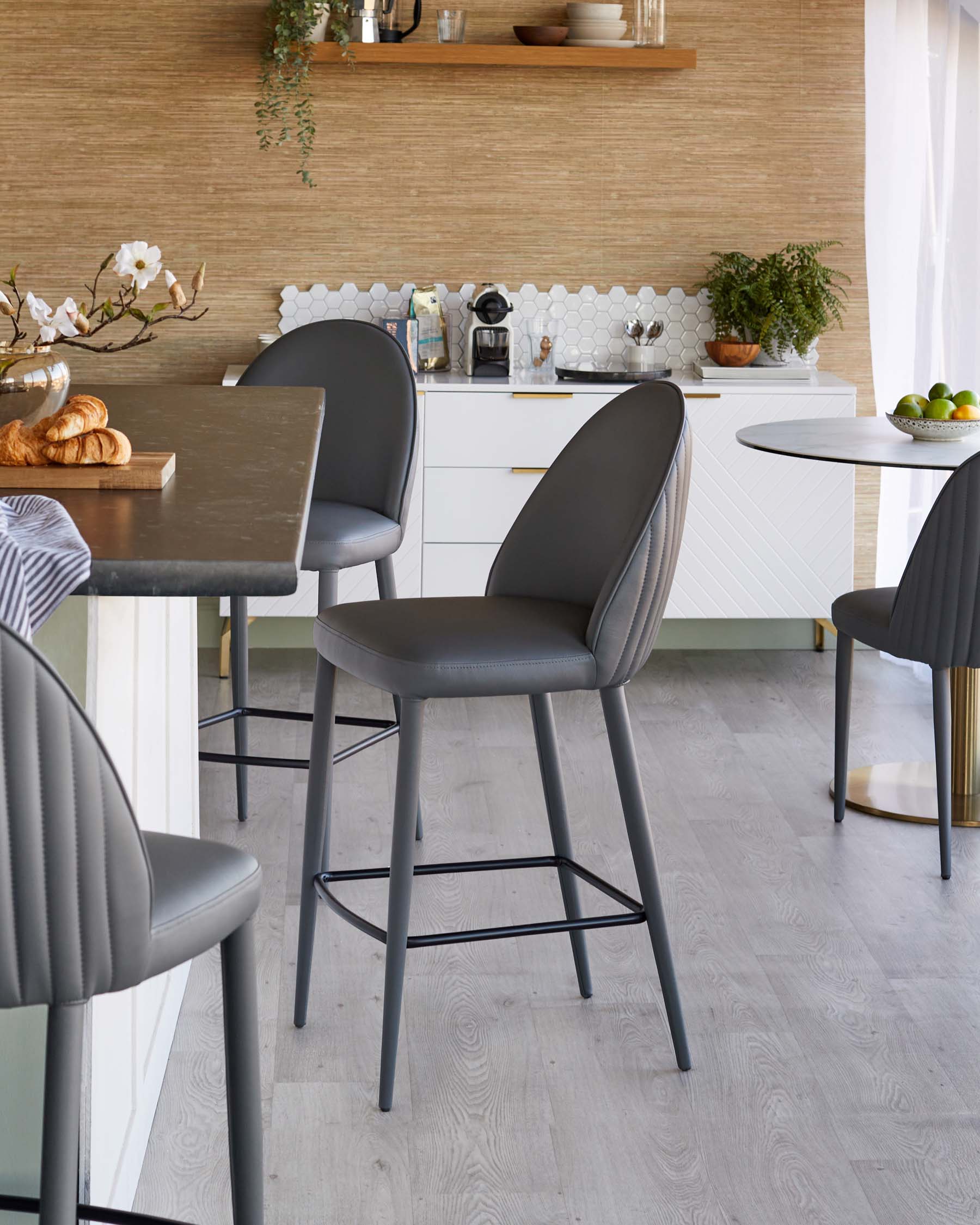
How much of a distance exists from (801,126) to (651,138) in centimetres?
50

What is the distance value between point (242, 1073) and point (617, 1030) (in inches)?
46.7

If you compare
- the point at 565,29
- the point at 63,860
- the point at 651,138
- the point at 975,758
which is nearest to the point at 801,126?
the point at 651,138

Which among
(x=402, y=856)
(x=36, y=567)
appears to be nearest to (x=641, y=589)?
(x=402, y=856)

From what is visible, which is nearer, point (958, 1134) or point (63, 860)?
point (63, 860)

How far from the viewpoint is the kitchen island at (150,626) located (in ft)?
4.23

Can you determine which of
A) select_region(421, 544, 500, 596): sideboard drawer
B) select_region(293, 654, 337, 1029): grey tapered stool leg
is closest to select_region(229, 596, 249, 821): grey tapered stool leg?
select_region(293, 654, 337, 1029): grey tapered stool leg

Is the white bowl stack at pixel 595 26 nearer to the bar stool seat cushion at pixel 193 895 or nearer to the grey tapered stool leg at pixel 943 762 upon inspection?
the grey tapered stool leg at pixel 943 762

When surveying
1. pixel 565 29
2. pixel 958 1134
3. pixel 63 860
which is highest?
pixel 565 29

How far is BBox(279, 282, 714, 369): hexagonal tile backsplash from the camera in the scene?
4.61 meters

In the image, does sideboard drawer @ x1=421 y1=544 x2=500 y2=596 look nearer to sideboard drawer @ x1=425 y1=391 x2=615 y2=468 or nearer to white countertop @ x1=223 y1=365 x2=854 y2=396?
sideboard drawer @ x1=425 y1=391 x2=615 y2=468

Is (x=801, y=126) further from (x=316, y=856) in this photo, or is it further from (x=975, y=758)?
(x=316, y=856)

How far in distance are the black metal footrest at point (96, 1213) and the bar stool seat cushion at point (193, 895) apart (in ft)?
0.95

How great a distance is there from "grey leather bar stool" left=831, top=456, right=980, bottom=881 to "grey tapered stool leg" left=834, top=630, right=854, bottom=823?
14cm

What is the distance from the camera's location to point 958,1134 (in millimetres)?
2004
